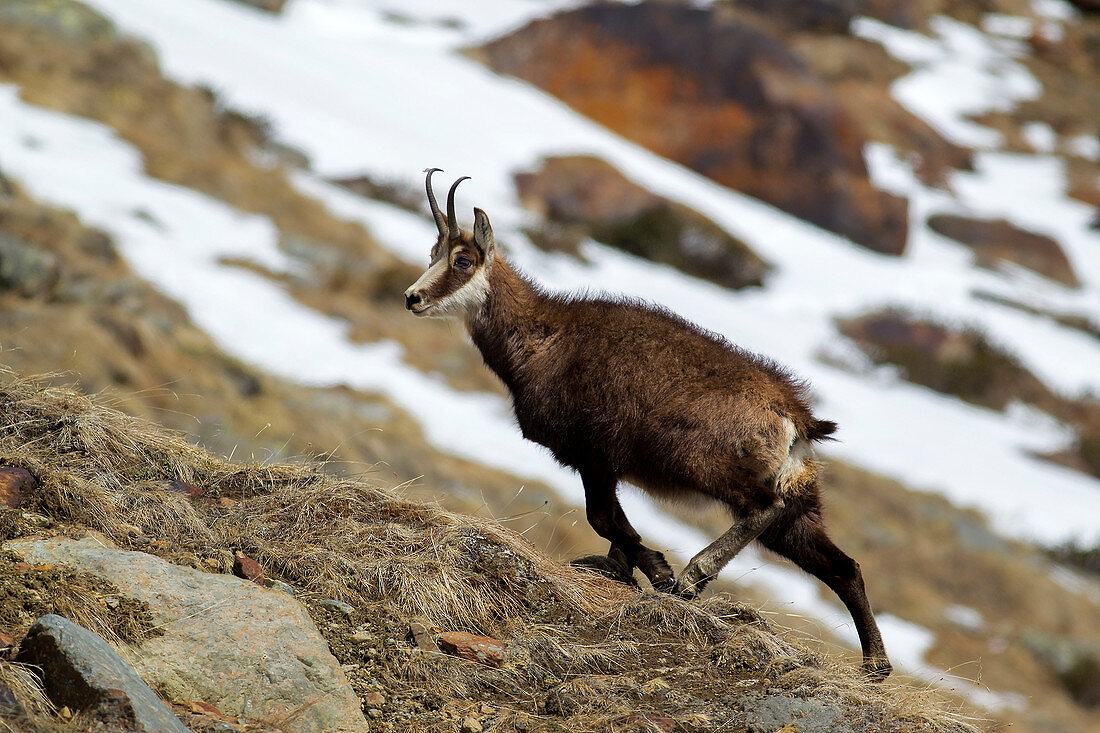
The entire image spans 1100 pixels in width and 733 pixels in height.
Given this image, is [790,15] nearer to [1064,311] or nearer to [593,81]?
[593,81]

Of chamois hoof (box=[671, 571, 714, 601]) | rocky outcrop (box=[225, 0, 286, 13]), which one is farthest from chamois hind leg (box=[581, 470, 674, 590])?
rocky outcrop (box=[225, 0, 286, 13])

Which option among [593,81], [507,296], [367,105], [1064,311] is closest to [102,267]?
[507,296]

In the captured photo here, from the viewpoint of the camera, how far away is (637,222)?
24.8m

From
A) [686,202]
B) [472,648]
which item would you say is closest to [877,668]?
[472,648]

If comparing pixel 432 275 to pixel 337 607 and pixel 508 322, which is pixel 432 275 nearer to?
pixel 508 322

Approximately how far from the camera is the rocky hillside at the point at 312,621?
12.4 feet

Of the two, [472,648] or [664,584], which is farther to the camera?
[664,584]

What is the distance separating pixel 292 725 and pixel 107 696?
731 millimetres

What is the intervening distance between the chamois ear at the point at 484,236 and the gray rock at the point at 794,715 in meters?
Result: 3.44

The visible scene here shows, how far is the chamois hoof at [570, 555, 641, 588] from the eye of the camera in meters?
5.86

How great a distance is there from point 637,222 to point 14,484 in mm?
21111

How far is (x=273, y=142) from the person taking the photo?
21.8 meters

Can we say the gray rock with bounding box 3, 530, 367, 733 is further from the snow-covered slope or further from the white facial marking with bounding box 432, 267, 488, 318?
the snow-covered slope

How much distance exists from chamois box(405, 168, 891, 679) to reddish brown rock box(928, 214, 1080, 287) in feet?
91.5
